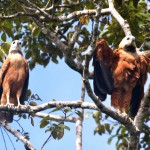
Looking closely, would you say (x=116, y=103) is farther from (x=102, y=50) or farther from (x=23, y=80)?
(x=23, y=80)

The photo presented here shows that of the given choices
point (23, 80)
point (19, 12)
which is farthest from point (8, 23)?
point (23, 80)

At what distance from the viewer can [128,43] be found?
5738 mm

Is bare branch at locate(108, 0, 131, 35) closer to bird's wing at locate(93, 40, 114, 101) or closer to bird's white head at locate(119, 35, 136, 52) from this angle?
bird's white head at locate(119, 35, 136, 52)

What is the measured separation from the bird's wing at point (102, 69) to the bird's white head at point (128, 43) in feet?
0.69

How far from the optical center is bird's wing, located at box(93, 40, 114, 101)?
18.2 ft

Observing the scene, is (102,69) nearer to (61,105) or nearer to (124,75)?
(124,75)

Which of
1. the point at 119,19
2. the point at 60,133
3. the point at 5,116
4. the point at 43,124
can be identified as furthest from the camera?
the point at 5,116

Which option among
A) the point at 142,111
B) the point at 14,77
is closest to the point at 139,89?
the point at 142,111

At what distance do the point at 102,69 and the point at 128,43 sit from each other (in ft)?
1.48

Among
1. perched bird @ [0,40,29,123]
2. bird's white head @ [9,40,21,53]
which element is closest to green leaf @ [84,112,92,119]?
perched bird @ [0,40,29,123]

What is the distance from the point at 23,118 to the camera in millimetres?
6223

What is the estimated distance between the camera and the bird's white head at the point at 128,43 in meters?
5.56

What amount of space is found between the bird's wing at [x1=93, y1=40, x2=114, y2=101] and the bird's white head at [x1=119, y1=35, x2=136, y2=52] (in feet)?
0.69

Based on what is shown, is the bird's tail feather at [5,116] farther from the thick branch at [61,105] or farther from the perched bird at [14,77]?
the thick branch at [61,105]
